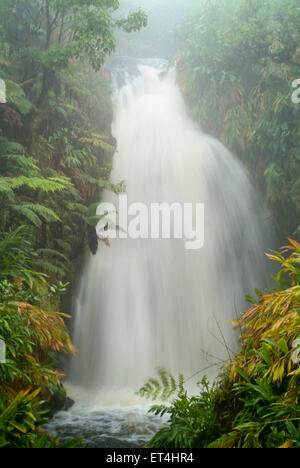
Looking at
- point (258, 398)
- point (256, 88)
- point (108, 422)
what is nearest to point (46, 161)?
point (108, 422)

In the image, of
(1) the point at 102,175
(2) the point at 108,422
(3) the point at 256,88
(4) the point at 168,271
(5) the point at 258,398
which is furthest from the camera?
(3) the point at 256,88

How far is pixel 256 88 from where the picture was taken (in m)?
9.80

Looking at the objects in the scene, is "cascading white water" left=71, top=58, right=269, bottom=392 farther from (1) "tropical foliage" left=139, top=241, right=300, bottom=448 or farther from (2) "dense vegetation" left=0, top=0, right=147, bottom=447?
(1) "tropical foliage" left=139, top=241, right=300, bottom=448

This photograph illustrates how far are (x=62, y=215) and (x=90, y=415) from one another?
328cm

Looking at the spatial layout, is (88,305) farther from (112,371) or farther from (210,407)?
(210,407)

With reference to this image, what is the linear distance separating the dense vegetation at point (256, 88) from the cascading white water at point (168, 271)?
1.71ft

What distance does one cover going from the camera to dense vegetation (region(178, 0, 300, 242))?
863 centimetres

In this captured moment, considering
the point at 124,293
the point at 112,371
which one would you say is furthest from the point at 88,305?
the point at 112,371

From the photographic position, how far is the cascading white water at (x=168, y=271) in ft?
20.7

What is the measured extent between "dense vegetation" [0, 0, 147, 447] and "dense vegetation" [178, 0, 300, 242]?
119 inches

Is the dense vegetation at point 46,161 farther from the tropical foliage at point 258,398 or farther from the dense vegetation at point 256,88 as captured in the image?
the dense vegetation at point 256,88

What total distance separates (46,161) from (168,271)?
330 centimetres

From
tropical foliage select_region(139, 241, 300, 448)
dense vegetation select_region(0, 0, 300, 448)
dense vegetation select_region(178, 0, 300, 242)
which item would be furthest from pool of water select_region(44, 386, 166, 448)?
dense vegetation select_region(178, 0, 300, 242)

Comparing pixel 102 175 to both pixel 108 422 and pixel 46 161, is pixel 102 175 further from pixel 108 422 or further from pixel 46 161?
pixel 108 422
